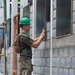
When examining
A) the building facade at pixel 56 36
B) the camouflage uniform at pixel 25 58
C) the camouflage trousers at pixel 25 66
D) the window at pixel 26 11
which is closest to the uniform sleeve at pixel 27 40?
the camouflage uniform at pixel 25 58

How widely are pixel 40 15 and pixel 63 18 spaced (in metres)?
1.63

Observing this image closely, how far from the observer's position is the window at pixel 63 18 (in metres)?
6.37

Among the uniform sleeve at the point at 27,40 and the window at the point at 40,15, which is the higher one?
the window at the point at 40,15

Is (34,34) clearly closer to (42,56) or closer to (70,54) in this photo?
(42,56)

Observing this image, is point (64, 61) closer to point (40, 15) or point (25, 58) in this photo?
point (25, 58)

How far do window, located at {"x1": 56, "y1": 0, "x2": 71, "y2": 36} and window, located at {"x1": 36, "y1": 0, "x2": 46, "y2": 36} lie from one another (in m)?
0.98

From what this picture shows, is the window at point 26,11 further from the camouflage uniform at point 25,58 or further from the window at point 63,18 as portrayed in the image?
the camouflage uniform at point 25,58

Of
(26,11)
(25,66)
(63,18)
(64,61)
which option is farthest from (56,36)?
(26,11)

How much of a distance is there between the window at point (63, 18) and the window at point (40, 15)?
0.98 meters

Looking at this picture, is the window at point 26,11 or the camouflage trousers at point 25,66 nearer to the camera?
the camouflage trousers at point 25,66

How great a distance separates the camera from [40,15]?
26.9ft

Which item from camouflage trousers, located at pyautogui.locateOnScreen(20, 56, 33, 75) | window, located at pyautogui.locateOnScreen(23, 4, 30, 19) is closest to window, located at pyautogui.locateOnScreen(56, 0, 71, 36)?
camouflage trousers, located at pyautogui.locateOnScreen(20, 56, 33, 75)

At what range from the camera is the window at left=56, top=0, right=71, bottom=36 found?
251 inches

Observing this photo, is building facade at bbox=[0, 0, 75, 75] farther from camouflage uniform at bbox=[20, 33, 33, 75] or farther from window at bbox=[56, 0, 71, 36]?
camouflage uniform at bbox=[20, 33, 33, 75]
